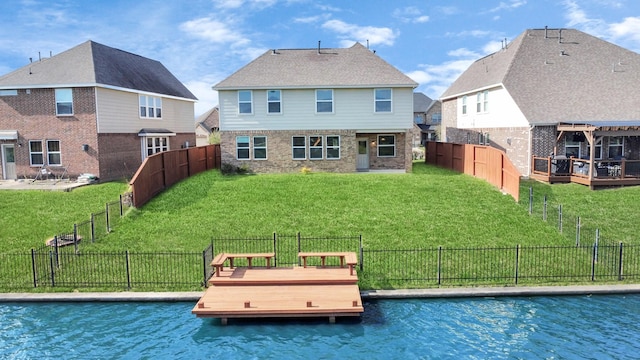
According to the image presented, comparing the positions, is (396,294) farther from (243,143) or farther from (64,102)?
(64,102)

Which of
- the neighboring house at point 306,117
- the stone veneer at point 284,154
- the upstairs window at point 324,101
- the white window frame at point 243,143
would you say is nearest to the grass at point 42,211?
the stone veneer at point 284,154

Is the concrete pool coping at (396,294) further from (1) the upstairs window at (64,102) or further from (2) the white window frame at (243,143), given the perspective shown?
(2) the white window frame at (243,143)

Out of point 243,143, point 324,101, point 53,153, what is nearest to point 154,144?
point 53,153

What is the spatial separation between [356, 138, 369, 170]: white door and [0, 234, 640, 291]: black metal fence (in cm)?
1556

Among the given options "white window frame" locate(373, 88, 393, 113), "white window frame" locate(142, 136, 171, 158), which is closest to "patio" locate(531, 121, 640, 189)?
"white window frame" locate(373, 88, 393, 113)

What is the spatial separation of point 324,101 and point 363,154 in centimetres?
473

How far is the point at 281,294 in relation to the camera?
41.6 ft

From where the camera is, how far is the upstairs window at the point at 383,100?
29.7 metres

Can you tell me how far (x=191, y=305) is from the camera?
13.0m

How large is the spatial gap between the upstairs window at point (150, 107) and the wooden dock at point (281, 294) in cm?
2238

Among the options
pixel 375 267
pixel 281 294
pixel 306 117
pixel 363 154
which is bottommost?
pixel 281 294

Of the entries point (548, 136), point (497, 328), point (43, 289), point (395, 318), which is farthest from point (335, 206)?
point (548, 136)

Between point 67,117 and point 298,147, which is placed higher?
point 67,117

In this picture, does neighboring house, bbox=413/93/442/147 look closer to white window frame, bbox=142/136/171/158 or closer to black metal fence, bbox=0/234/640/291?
white window frame, bbox=142/136/171/158
